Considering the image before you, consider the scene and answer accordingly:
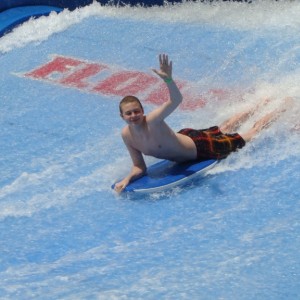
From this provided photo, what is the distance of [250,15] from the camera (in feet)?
25.6

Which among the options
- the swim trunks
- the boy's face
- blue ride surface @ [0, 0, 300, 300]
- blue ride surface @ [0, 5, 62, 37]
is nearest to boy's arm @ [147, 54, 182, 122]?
the boy's face

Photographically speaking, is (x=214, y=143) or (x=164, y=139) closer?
(x=164, y=139)

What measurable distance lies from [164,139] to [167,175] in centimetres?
27

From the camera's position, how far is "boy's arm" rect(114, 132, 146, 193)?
493cm

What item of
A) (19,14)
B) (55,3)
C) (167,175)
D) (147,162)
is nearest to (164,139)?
(167,175)

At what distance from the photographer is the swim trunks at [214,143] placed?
5047mm

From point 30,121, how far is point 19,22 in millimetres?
2397

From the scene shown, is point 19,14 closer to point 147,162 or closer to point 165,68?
point 147,162

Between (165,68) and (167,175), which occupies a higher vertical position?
(165,68)

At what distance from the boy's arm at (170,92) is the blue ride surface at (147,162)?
1.81 feet

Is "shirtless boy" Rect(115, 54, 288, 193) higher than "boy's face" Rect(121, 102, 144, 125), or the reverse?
"boy's face" Rect(121, 102, 144, 125)

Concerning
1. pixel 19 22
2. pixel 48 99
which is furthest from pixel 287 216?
pixel 19 22

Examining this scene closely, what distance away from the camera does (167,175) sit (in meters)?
4.98

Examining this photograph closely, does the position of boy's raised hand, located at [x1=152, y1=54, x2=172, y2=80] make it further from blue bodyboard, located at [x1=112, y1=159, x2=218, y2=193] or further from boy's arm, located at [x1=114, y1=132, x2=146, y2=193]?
blue bodyboard, located at [x1=112, y1=159, x2=218, y2=193]
